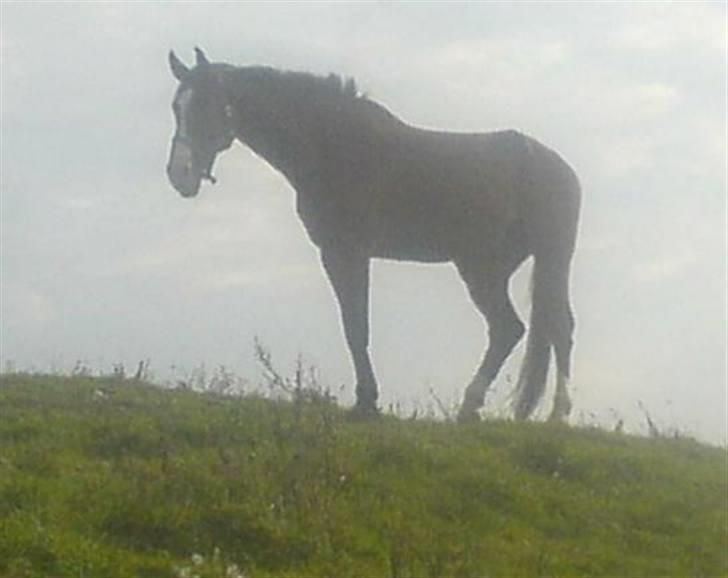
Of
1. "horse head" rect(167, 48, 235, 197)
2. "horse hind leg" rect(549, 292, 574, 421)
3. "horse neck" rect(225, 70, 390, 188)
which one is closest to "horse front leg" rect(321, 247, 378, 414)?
"horse neck" rect(225, 70, 390, 188)

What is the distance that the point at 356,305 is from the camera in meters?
15.4

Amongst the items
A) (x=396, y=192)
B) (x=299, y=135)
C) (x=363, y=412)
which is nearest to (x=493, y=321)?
(x=396, y=192)

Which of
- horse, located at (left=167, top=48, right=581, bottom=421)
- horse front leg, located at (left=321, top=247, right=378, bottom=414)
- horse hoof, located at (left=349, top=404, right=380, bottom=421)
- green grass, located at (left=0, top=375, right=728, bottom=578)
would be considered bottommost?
green grass, located at (left=0, top=375, right=728, bottom=578)

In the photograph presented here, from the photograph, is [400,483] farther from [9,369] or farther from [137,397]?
[9,369]

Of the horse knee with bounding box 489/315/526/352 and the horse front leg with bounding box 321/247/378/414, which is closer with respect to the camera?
the horse front leg with bounding box 321/247/378/414

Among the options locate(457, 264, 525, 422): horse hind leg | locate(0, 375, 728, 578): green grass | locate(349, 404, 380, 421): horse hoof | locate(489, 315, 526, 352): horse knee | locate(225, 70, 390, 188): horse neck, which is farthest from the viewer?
locate(489, 315, 526, 352): horse knee

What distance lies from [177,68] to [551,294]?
471 centimetres

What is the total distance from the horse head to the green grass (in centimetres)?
209

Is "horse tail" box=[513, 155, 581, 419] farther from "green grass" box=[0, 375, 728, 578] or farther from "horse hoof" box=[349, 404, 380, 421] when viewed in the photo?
"horse hoof" box=[349, 404, 380, 421]

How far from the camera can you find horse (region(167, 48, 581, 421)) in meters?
15.3

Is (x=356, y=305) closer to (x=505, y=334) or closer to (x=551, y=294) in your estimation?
(x=505, y=334)

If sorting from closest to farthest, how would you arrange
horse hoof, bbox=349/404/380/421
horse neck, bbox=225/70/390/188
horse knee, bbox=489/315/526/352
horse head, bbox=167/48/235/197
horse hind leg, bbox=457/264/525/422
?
horse hoof, bbox=349/404/380/421
horse head, bbox=167/48/235/197
horse neck, bbox=225/70/390/188
horse hind leg, bbox=457/264/525/422
horse knee, bbox=489/315/526/352

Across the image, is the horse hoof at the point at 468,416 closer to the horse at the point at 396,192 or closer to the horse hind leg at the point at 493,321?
the horse at the point at 396,192

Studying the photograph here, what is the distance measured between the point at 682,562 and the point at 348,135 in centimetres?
580
